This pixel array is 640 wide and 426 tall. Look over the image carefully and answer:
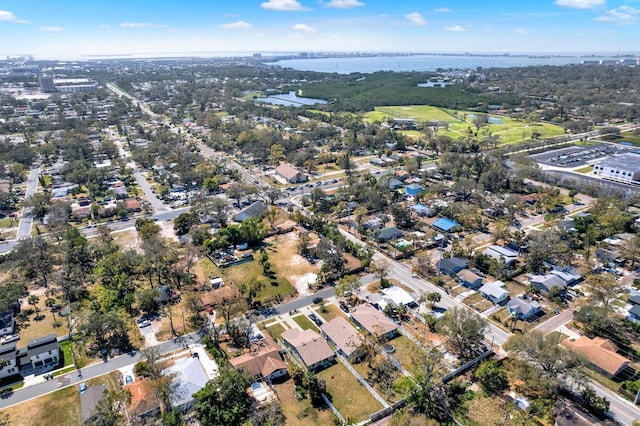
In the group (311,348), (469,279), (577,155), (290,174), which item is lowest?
(311,348)

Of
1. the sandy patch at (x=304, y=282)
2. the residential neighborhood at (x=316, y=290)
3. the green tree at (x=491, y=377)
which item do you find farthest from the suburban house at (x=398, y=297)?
the green tree at (x=491, y=377)

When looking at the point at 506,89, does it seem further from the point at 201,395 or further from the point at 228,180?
the point at 201,395

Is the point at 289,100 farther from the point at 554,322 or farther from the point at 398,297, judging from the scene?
the point at 554,322

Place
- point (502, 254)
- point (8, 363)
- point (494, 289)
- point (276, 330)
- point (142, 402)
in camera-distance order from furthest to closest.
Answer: point (502, 254) → point (494, 289) → point (276, 330) → point (8, 363) → point (142, 402)

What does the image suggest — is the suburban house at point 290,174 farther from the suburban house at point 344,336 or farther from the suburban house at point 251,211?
the suburban house at point 344,336

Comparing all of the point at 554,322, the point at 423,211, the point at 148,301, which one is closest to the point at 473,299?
the point at 554,322

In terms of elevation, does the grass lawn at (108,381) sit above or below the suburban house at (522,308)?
below

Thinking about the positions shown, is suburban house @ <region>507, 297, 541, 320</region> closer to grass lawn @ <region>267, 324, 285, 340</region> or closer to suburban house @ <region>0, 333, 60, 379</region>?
grass lawn @ <region>267, 324, 285, 340</region>
